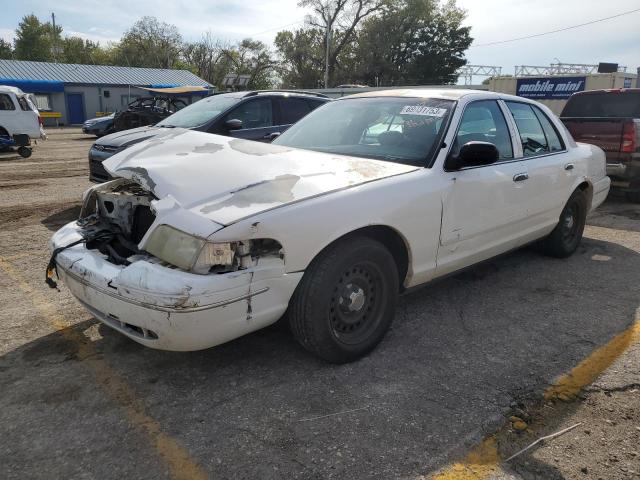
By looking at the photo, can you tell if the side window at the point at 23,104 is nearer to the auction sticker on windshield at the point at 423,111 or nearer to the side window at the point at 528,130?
the auction sticker on windshield at the point at 423,111

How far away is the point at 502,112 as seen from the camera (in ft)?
13.6

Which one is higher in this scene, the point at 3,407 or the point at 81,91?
the point at 81,91

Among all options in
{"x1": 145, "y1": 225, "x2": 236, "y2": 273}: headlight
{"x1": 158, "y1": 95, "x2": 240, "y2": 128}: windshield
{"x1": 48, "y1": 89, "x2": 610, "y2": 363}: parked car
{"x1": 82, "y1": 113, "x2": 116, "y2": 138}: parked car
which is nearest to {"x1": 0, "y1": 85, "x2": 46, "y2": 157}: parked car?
{"x1": 82, "y1": 113, "x2": 116, "y2": 138}: parked car

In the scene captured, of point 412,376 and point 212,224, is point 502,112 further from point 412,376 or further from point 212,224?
point 212,224

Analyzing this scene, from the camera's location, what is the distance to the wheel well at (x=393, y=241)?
3.04 m

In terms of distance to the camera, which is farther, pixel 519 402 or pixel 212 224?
pixel 519 402

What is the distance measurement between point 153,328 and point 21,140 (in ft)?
48.3

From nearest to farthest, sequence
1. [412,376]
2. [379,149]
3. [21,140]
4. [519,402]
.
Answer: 1. [519,402]
2. [412,376]
3. [379,149]
4. [21,140]

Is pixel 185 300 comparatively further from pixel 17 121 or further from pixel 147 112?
→ pixel 147 112

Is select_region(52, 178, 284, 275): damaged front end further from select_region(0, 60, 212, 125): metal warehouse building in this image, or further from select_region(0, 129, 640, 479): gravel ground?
select_region(0, 60, 212, 125): metal warehouse building

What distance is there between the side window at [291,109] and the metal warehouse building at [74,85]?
30.3 metres

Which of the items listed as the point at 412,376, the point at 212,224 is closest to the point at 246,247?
the point at 212,224

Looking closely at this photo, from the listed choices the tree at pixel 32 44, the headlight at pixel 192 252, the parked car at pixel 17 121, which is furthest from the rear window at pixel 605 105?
the tree at pixel 32 44

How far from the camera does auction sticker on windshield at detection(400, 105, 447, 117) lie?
12.0 feet
